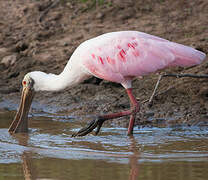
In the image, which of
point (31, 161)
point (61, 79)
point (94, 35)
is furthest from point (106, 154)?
point (94, 35)

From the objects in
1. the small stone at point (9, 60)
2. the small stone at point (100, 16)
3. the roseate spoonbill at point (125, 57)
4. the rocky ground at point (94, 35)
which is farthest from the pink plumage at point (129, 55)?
the small stone at point (100, 16)

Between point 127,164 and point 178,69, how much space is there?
12.8 ft

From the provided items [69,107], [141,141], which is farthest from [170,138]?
[69,107]

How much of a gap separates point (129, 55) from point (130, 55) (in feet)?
0.04

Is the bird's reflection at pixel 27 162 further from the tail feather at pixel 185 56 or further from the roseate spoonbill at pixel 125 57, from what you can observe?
the tail feather at pixel 185 56

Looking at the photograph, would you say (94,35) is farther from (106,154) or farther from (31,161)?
(31,161)

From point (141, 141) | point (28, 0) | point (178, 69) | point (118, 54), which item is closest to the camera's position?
point (141, 141)

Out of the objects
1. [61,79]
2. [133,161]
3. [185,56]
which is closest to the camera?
[133,161]

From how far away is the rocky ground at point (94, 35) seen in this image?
29.7 feet

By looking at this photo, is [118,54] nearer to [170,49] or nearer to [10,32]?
Answer: [170,49]

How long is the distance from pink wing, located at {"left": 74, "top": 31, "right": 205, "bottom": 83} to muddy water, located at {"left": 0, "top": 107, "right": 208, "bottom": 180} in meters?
0.85

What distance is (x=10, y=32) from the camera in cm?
1256

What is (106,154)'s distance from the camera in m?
6.54

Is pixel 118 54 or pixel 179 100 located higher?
pixel 118 54
